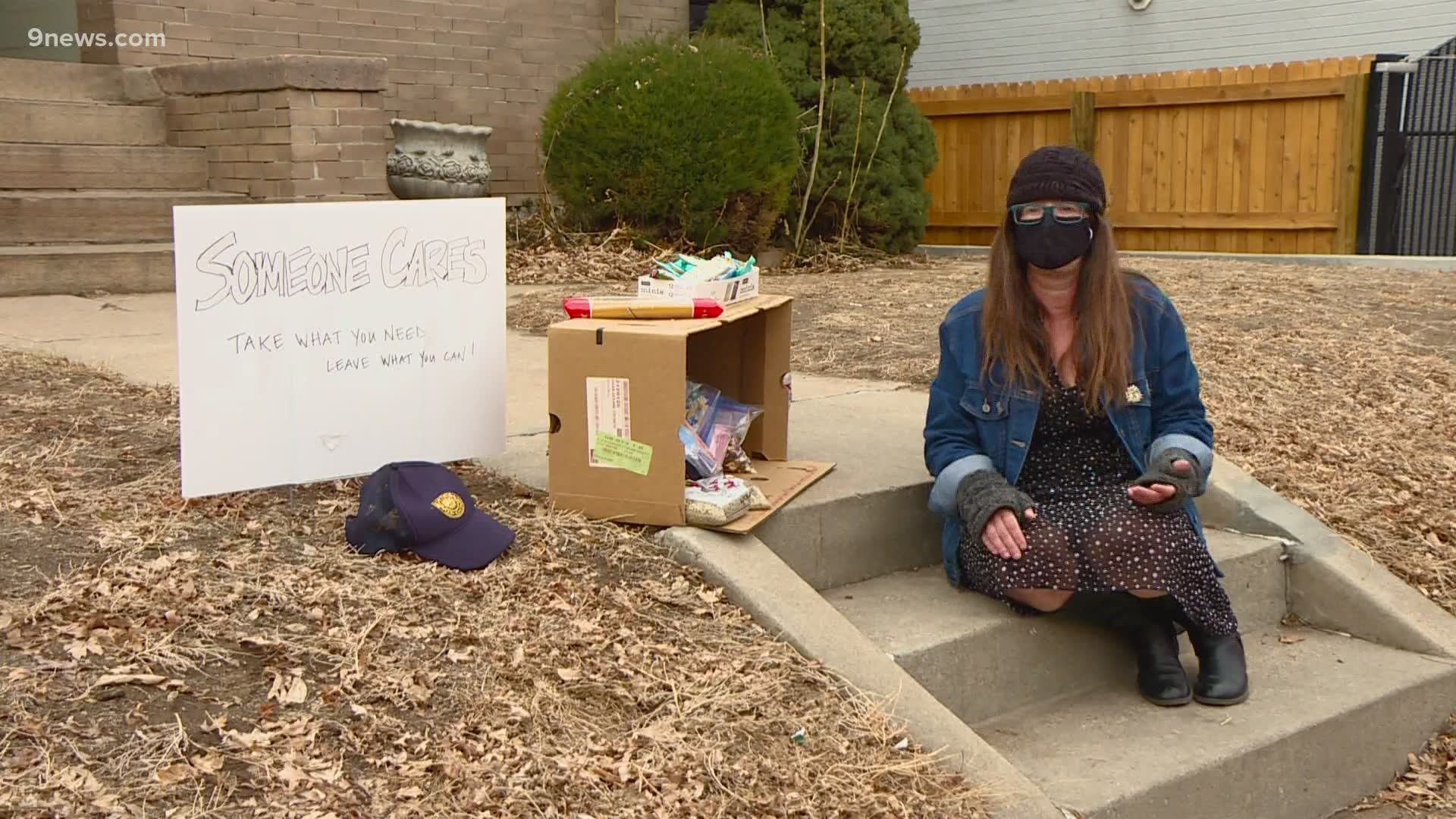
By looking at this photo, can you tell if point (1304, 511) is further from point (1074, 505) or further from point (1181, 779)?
point (1181, 779)

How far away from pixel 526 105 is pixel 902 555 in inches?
325

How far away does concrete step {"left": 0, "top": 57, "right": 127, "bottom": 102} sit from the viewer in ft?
27.0

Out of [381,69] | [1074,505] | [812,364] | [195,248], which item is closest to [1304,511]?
[1074,505]

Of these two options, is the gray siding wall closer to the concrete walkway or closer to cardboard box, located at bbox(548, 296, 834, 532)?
the concrete walkway

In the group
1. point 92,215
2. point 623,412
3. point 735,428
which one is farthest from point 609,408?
point 92,215

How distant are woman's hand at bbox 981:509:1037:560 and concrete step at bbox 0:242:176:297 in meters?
5.67

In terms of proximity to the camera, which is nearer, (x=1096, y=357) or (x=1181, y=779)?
(x=1181, y=779)

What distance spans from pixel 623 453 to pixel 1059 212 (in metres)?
1.22

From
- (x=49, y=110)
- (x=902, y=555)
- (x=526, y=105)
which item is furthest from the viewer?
(x=526, y=105)

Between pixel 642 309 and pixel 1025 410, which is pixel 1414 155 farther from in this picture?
pixel 642 309

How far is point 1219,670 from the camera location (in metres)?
3.46

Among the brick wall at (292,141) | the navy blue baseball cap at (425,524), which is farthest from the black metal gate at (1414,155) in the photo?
the navy blue baseball cap at (425,524)

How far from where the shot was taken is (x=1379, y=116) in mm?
11945

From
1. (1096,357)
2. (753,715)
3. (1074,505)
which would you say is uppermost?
(1096,357)
